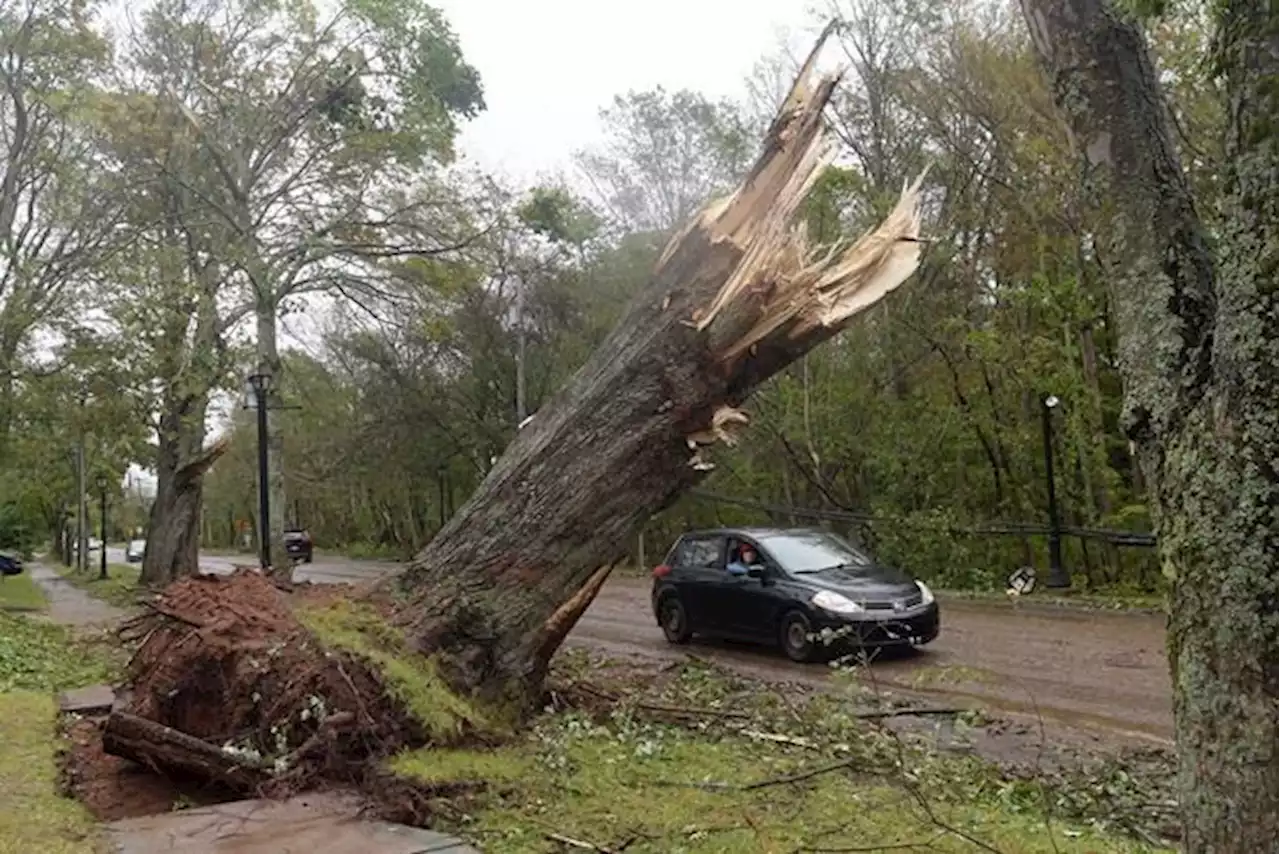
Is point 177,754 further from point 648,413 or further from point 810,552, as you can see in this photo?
point 810,552

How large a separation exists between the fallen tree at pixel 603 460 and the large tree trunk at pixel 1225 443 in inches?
183

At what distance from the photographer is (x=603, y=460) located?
751cm

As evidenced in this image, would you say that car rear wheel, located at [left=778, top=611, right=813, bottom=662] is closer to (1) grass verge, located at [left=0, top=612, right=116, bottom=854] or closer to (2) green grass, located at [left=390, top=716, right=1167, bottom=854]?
(2) green grass, located at [left=390, top=716, right=1167, bottom=854]

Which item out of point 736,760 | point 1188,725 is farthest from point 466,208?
point 1188,725

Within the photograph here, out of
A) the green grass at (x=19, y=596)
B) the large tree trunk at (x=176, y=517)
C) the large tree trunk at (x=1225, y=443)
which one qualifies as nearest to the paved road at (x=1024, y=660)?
the large tree trunk at (x=1225, y=443)

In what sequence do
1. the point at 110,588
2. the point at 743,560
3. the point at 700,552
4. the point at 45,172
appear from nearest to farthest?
1. the point at 743,560
2. the point at 700,552
3. the point at 45,172
4. the point at 110,588

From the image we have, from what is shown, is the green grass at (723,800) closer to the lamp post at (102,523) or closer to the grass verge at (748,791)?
the grass verge at (748,791)

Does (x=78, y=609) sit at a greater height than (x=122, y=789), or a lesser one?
greater

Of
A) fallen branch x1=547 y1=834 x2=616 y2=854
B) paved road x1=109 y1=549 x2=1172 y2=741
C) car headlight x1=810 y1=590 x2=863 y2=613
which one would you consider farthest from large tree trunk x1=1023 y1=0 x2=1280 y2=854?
car headlight x1=810 y1=590 x2=863 y2=613

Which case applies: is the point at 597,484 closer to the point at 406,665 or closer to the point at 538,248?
the point at 406,665

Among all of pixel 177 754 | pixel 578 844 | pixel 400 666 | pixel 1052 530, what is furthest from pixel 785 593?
pixel 578 844

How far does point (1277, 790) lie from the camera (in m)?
2.34

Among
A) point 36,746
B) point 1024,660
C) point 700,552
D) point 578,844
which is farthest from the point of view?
point 700,552

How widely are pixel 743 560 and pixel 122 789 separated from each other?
26.1 feet
